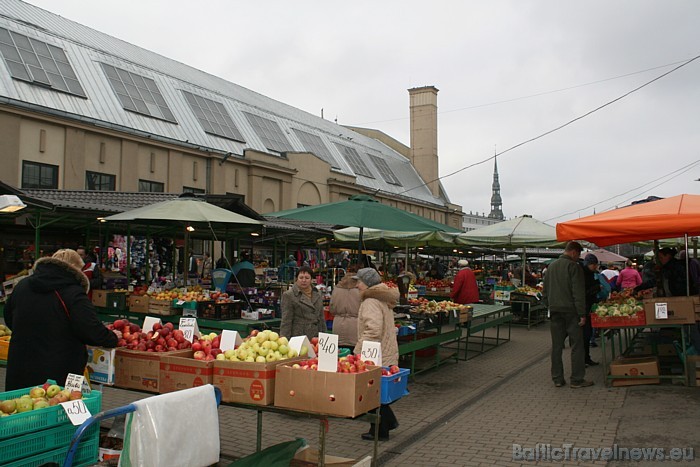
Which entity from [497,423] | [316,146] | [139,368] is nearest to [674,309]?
[497,423]

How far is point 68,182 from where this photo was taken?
18.2m

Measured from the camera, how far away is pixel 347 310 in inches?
294

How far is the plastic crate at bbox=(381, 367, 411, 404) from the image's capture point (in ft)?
16.2

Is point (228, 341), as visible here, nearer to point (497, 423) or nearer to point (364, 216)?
point (497, 423)

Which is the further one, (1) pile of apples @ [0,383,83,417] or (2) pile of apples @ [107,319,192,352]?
(2) pile of apples @ [107,319,192,352]

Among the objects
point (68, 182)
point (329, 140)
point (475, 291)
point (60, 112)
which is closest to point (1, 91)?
point (60, 112)

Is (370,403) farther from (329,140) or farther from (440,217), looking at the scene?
(440,217)

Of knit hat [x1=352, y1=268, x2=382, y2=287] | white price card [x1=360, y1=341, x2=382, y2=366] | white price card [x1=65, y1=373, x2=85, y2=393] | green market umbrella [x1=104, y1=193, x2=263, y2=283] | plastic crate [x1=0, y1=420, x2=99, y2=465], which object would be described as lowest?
plastic crate [x1=0, y1=420, x2=99, y2=465]

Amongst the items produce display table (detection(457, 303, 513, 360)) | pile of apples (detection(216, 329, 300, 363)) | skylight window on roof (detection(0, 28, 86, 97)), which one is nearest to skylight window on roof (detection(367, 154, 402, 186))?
skylight window on roof (detection(0, 28, 86, 97))

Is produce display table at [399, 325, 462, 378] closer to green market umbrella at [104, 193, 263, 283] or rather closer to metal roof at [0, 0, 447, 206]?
green market umbrella at [104, 193, 263, 283]

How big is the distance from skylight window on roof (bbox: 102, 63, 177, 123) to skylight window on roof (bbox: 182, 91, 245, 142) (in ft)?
6.06

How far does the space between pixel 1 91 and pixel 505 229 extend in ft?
50.3

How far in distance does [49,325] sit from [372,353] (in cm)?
267

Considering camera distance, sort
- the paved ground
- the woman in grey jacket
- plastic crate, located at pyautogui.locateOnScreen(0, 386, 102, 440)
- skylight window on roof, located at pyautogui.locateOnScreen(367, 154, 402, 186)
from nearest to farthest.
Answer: plastic crate, located at pyautogui.locateOnScreen(0, 386, 102, 440)
the paved ground
the woman in grey jacket
skylight window on roof, located at pyautogui.locateOnScreen(367, 154, 402, 186)
